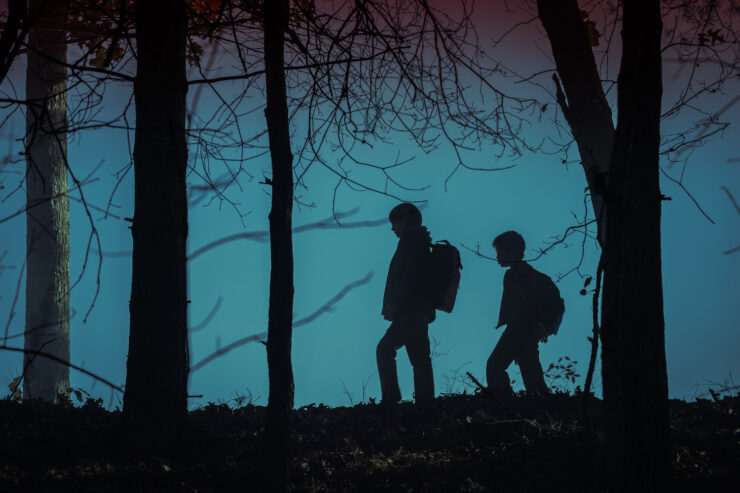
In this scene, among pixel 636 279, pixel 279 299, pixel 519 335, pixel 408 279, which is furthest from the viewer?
pixel 519 335

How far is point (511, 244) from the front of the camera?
876 cm

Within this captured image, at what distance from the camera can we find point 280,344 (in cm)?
500

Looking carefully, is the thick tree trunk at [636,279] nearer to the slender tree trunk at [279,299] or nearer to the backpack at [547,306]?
the slender tree trunk at [279,299]

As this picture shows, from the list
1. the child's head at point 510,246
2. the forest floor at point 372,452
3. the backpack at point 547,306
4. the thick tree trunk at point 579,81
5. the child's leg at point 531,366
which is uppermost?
the thick tree trunk at point 579,81

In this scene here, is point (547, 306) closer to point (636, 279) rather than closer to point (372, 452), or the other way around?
point (372, 452)

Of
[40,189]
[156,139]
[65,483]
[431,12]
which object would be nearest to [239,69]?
[156,139]

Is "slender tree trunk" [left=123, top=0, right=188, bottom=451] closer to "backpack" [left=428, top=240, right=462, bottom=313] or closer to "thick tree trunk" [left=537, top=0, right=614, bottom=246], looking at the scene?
"backpack" [left=428, top=240, right=462, bottom=313]

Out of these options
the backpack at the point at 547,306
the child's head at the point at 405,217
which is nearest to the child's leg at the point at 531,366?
the backpack at the point at 547,306

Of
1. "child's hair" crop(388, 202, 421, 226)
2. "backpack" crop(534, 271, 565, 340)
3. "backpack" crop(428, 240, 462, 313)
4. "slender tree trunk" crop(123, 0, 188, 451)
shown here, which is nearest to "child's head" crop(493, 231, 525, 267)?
"backpack" crop(534, 271, 565, 340)

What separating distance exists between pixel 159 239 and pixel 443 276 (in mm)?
3830

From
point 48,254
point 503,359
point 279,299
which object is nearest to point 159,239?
point 279,299

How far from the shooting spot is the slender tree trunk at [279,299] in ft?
16.4

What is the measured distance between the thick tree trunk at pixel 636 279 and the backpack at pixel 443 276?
400 cm

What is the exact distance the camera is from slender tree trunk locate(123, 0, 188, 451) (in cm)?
548
